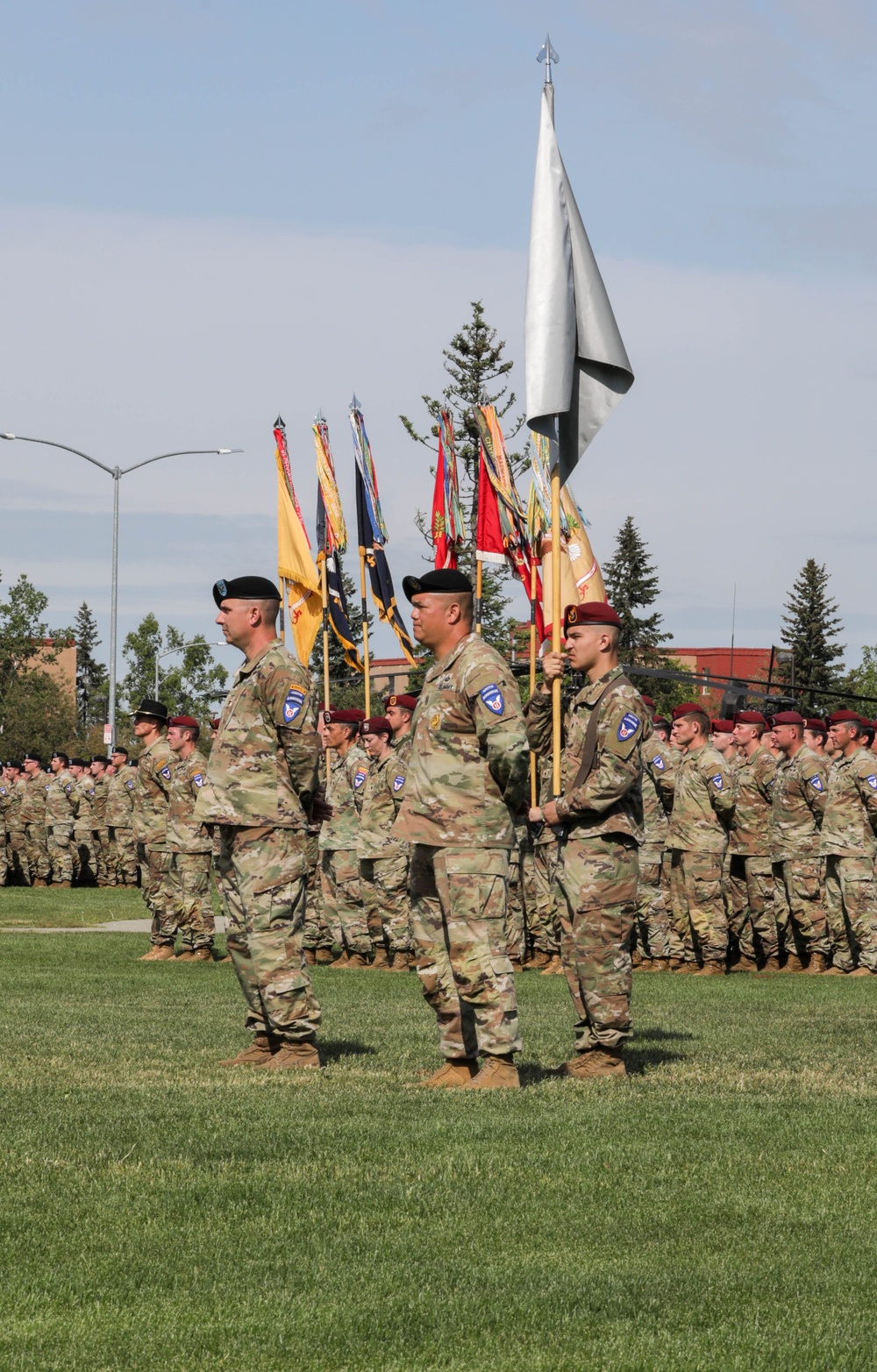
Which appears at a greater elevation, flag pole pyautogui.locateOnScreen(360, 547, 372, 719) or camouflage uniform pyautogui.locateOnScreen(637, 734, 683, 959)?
flag pole pyautogui.locateOnScreen(360, 547, 372, 719)

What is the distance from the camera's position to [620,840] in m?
8.48

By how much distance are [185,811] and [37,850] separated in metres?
16.1

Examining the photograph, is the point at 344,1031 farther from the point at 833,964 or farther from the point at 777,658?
the point at 777,658

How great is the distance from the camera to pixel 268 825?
8414 millimetres

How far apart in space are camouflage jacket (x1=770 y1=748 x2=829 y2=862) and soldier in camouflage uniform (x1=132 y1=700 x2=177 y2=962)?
248 inches

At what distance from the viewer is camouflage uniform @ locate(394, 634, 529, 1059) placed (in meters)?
7.76

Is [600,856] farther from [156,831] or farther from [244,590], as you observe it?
[156,831]

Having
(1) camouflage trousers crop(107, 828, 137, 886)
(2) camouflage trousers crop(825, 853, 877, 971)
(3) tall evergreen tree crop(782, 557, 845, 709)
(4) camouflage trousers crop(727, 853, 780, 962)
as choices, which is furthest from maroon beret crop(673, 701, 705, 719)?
(3) tall evergreen tree crop(782, 557, 845, 709)

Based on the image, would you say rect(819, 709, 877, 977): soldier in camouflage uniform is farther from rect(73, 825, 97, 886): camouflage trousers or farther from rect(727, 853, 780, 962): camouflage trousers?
rect(73, 825, 97, 886): camouflage trousers

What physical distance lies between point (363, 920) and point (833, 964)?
482 cm

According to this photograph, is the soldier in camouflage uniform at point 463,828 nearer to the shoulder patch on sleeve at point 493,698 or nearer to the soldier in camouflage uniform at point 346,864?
the shoulder patch on sleeve at point 493,698

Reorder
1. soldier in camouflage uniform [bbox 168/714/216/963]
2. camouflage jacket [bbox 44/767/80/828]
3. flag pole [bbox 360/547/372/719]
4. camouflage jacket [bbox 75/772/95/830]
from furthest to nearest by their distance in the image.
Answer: camouflage jacket [bbox 75/772/95/830]
camouflage jacket [bbox 44/767/80/828]
flag pole [bbox 360/547/372/719]
soldier in camouflage uniform [bbox 168/714/216/963]

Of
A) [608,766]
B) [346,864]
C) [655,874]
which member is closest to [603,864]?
[608,766]

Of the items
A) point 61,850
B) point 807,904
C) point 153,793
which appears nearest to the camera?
point 807,904
